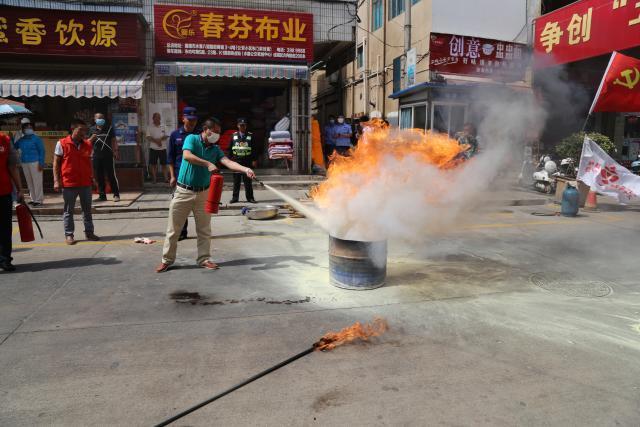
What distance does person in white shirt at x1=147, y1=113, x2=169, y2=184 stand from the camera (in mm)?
13188

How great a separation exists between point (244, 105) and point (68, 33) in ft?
18.9

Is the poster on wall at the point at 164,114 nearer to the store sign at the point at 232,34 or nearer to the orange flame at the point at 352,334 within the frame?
the store sign at the point at 232,34

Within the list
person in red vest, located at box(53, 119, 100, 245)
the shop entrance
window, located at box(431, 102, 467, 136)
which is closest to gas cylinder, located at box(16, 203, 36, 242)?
person in red vest, located at box(53, 119, 100, 245)

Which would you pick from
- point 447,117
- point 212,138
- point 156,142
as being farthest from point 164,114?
point 447,117

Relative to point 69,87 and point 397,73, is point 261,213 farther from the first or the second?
point 397,73

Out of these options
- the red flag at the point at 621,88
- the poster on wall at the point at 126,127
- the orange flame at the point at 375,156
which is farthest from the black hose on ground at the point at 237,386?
the poster on wall at the point at 126,127

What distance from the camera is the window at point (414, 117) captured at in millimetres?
14277

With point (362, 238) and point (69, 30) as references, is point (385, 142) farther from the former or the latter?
point (69, 30)

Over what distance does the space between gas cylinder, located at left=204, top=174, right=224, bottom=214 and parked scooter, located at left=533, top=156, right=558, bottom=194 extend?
34.6 feet

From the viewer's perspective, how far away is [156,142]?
13.2m

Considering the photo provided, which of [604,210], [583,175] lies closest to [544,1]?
[604,210]

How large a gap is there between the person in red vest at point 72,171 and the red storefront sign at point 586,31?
12.8 metres

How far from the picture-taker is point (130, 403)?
2863mm

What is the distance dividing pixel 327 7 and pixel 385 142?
10.1 m
